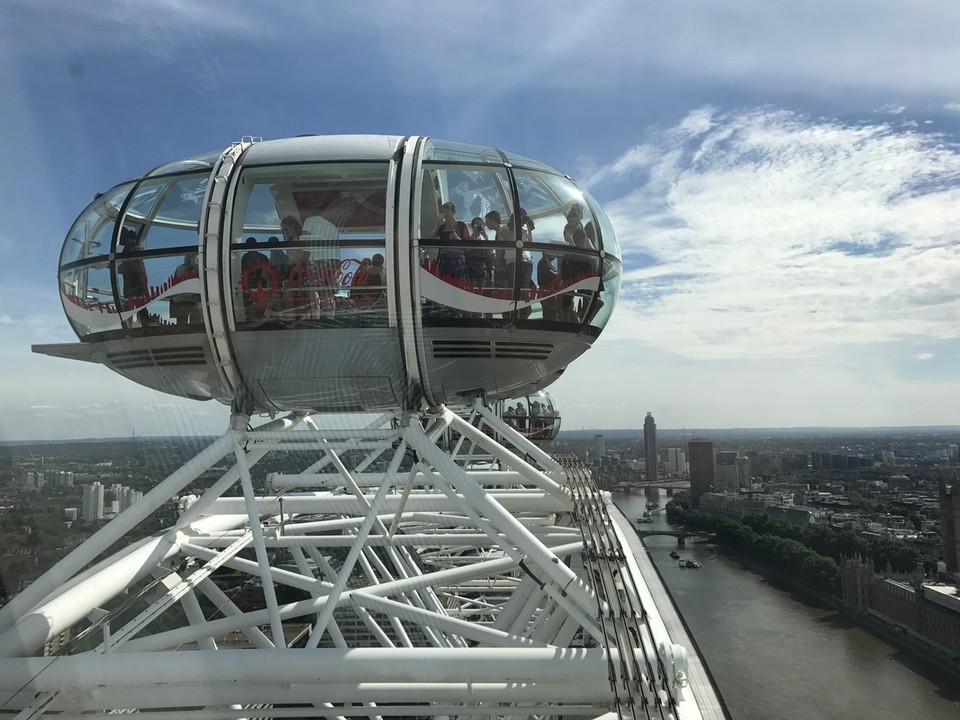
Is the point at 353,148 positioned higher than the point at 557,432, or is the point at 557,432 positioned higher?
the point at 353,148

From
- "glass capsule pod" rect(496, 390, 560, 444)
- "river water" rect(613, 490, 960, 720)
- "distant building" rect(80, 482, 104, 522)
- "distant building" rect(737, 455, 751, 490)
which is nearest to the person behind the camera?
"distant building" rect(80, 482, 104, 522)

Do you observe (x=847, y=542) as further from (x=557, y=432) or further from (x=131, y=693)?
(x=131, y=693)

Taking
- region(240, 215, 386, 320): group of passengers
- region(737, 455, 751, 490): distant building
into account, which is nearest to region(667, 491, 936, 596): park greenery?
region(737, 455, 751, 490): distant building

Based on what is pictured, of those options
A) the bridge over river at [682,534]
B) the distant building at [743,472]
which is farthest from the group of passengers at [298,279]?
the distant building at [743,472]

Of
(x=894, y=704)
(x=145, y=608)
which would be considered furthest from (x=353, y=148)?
(x=894, y=704)

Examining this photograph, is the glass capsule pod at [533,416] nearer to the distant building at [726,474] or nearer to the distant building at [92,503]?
the distant building at [92,503]

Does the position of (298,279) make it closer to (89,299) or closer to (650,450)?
(89,299)

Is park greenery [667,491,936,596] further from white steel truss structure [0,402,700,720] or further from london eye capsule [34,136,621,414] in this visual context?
london eye capsule [34,136,621,414]
